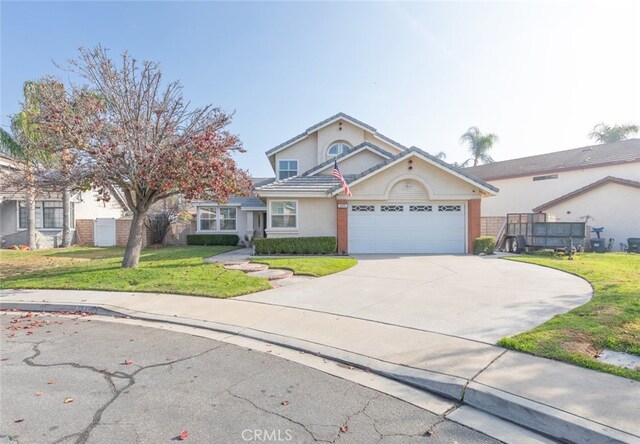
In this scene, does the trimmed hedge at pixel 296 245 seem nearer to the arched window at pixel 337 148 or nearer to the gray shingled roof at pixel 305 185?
the gray shingled roof at pixel 305 185

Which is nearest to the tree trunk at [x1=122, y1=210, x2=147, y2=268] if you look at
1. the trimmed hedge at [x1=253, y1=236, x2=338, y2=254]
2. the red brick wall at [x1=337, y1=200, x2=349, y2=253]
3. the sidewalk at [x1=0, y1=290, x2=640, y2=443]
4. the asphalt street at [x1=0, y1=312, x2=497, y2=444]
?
the sidewalk at [x1=0, y1=290, x2=640, y2=443]

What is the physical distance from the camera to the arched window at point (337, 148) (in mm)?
21883

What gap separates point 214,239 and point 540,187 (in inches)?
985

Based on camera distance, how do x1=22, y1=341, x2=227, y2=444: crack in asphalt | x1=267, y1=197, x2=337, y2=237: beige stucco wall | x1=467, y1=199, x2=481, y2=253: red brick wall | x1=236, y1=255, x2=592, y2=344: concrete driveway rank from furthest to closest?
x1=267, y1=197, x2=337, y2=237: beige stucco wall → x1=467, y1=199, x2=481, y2=253: red brick wall → x1=236, y1=255, x2=592, y2=344: concrete driveway → x1=22, y1=341, x2=227, y2=444: crack in asphalt

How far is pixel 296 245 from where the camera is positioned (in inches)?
641

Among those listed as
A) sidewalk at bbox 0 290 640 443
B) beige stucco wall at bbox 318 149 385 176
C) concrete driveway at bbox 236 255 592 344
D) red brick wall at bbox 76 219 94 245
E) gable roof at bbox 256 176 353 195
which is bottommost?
sidewalk at bbox 0 290 640 443

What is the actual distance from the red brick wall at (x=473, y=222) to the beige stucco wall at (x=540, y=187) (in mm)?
10877

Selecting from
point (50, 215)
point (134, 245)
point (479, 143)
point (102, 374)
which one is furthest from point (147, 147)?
point (479, 143)

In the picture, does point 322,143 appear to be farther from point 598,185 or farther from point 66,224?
point 598,185

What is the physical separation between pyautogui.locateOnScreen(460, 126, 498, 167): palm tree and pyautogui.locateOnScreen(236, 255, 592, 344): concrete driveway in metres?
28.9

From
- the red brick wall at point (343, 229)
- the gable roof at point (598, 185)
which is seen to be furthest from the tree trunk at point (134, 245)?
the gable roof at point (598, 185)

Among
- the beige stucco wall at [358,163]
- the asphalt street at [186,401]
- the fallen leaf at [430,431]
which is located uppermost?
the beige stucco wall at [358,163]

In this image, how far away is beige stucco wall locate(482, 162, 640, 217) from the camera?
2225 cm

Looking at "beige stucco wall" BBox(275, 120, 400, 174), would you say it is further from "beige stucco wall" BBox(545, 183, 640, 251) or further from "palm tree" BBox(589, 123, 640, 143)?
"palm tree" BBox(589, 123, 640, 143)
